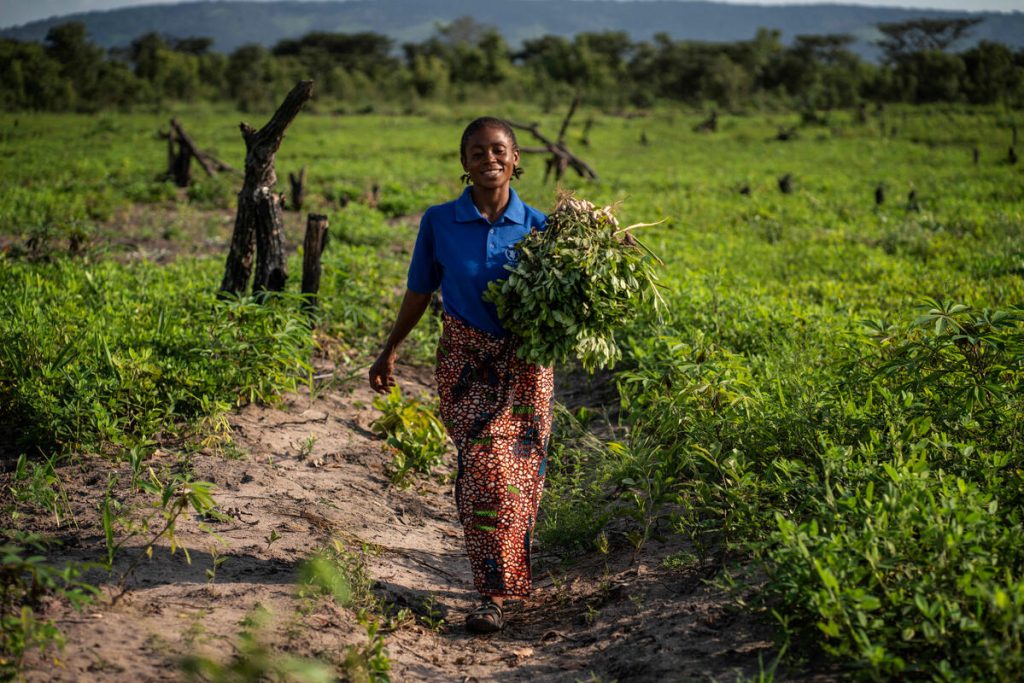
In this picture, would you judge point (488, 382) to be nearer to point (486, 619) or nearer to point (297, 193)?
point (486, 619)

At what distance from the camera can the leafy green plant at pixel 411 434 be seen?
4.72 metres

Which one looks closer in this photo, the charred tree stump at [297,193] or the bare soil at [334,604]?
the bare soil at [334,604]

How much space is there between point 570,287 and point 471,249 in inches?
17.7

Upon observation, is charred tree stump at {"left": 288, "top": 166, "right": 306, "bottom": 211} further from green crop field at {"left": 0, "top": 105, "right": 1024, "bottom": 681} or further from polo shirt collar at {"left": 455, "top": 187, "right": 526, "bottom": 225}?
polo shirt collar at {"left": 455, "top": 187, "right": 526, "bottom": 225}

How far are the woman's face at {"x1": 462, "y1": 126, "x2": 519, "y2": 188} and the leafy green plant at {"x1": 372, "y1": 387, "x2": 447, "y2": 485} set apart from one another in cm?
171

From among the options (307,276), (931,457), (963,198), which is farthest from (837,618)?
(963,198)

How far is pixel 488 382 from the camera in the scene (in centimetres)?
337

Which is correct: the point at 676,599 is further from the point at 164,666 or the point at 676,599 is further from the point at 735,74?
the point at 735,74

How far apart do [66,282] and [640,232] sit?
583 centimetres

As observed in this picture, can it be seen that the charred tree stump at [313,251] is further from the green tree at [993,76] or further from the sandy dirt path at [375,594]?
the green tree at [993,76]

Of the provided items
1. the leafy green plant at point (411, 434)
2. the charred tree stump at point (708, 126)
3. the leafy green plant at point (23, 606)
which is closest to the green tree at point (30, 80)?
the charred tree stump at point (708, 126)

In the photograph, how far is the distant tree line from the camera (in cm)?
2906

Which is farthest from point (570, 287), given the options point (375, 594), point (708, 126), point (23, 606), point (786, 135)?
point (708, 126)

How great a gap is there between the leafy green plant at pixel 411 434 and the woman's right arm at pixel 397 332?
0.95 m
